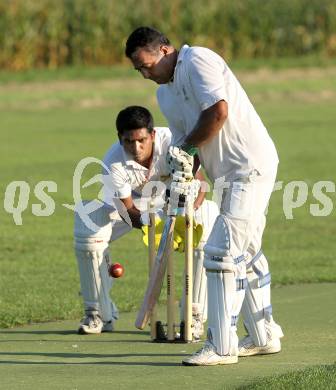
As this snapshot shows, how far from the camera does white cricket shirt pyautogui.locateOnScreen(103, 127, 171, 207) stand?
31.5ft

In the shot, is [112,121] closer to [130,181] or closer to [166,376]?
[130,181]

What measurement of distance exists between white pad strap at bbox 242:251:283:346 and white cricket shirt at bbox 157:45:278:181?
0.74 metres

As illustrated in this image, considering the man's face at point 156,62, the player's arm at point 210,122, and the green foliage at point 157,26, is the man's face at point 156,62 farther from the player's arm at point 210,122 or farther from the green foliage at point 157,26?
the green foliage at point 157,26

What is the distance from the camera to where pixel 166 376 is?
787 centimetres

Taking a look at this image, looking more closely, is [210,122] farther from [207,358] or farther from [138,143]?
[138,143]

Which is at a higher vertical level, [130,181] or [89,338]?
[130,181]

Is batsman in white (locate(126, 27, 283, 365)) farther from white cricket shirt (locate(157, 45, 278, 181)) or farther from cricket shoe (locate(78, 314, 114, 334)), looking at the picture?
cricket shoe (locate(78, 314, 114, 334))

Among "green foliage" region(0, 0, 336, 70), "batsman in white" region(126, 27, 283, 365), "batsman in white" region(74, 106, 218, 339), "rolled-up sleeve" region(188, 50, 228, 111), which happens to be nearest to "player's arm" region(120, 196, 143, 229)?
"batsman in white" region(74, 106, 218, 339)

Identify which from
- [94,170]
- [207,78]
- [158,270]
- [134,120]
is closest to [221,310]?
[158,270]

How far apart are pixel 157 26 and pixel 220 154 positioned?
34256mm

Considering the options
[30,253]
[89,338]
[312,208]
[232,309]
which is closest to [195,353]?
[232,309]

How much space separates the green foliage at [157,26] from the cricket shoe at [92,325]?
31332mm

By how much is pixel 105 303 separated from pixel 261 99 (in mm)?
23862

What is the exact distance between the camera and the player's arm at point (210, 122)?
26.3 feet
